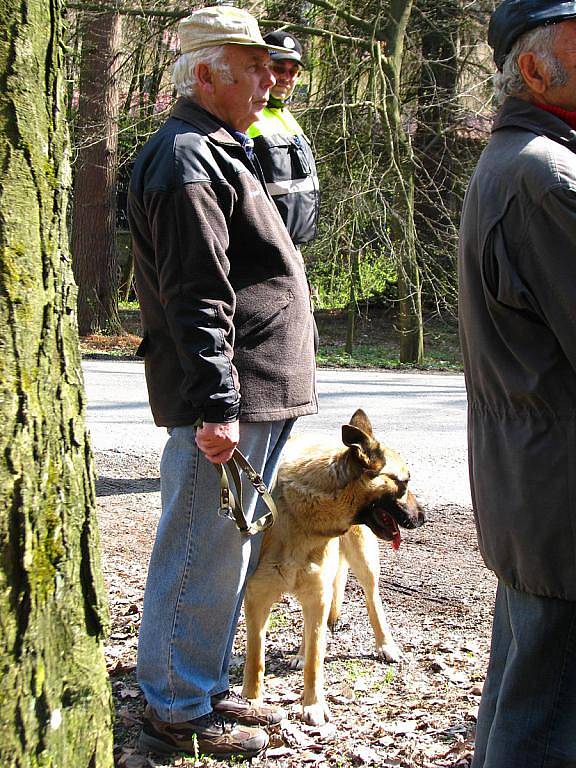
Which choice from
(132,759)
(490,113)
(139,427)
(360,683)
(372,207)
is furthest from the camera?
(490,113)

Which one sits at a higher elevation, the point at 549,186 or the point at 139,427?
the point at 549,186

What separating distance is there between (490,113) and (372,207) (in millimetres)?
3121

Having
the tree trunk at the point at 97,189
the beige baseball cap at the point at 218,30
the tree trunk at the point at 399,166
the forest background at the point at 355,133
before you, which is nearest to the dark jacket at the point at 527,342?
the beige baseball cap at the point at 218,30

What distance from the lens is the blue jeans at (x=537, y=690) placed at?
2.18 metres

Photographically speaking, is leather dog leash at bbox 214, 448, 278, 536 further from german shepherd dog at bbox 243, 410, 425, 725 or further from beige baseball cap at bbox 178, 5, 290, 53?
beige baseball cap at bbox 178, 5, 290, 53

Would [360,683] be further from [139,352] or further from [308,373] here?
[139,352]

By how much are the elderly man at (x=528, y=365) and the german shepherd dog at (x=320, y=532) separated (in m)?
1.46

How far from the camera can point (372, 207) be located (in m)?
15.0

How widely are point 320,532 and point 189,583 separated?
88 cm

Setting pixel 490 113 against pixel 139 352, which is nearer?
pixel 139 352

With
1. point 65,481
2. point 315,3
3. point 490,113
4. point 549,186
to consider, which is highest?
point 315,3

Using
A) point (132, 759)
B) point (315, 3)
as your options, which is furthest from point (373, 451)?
point (315, 3)

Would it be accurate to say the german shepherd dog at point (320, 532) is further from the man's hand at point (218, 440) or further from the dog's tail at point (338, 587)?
the man's hand at point (218, 440)

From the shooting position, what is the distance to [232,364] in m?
2.96
